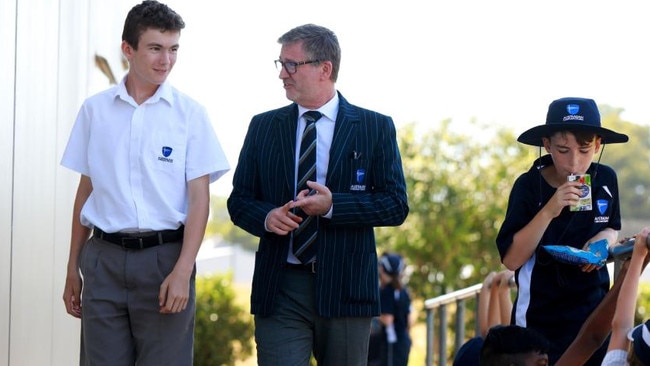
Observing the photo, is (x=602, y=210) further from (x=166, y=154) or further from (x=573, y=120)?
(x=166, y=154)

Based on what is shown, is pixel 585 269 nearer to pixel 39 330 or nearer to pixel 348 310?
pixel 348 310

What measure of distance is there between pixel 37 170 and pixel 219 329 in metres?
9.98

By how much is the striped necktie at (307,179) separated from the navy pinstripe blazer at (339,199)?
0.11 feet

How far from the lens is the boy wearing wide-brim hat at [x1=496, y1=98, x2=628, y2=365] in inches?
172

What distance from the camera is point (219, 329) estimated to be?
15391 millimetres

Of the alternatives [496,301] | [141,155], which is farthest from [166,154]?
[496,301]

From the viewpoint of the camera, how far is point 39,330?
5652 millimetres

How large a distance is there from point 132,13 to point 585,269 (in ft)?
5.95

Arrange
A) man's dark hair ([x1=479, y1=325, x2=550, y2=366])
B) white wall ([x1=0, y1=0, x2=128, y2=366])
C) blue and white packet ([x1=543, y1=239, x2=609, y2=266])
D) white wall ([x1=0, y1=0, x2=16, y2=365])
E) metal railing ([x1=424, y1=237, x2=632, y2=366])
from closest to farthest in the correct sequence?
man's dark hair ([x1=479, y1=325, x2=550, y2=366]), blue and white packet ([x1=543, y1=239, x2=609, y2=266]), white wall ([x1=0, y1=0, x2=16, y2=365]), white wall ([x1=0, y1=0, x2=128, y2=366]), metal railing ([x1=424, y1=237, x2=632, y2=366])

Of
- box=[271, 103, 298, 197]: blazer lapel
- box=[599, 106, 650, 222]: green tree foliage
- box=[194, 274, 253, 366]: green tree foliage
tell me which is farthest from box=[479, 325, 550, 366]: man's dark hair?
box=[599, 106, 650, 222]: green tree foliage

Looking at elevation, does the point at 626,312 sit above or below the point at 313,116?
below

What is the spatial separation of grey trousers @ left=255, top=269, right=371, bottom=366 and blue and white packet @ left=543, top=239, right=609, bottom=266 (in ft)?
2.50

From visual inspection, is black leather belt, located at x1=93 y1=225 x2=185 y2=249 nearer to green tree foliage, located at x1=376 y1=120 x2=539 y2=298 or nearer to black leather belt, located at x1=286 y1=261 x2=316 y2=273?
black leather belt, located at x1=286 y1=261 x2=316 y2=273

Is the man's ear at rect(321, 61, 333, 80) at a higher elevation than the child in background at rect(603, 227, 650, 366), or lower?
higher
